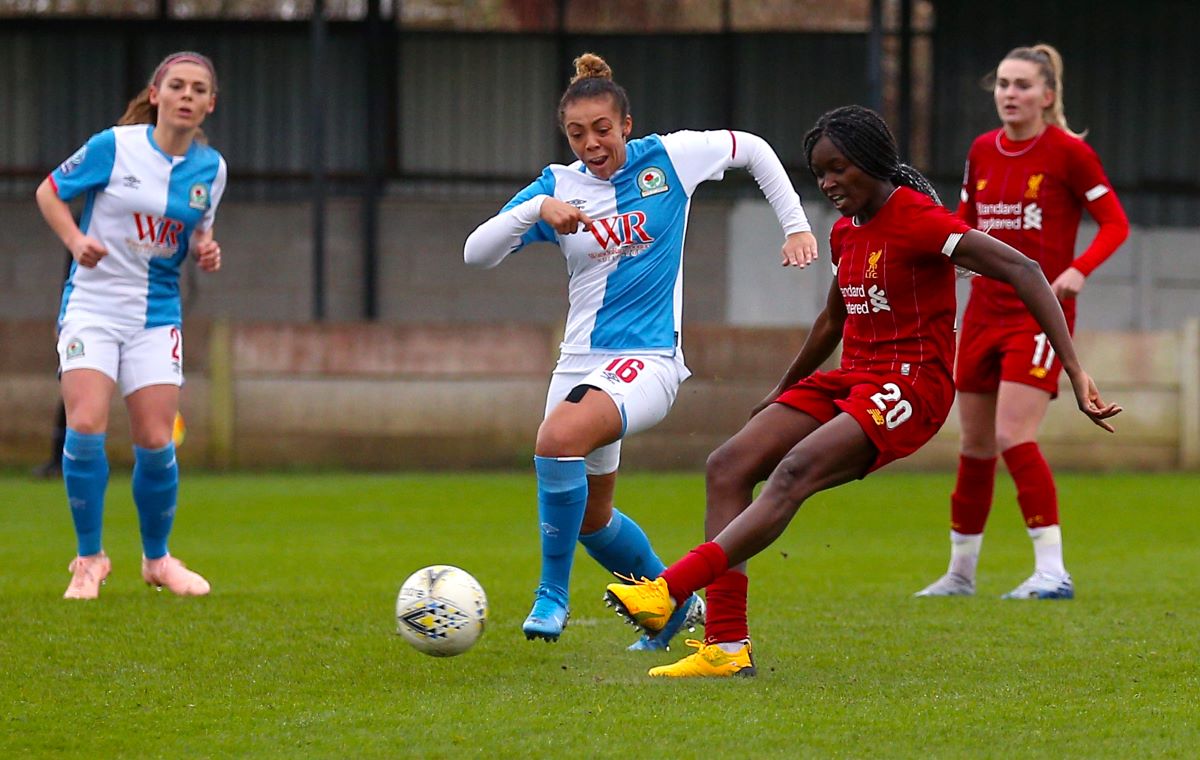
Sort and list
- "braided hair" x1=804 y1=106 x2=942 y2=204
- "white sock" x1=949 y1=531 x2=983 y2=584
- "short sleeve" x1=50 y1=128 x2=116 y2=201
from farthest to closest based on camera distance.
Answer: "white sock" x1=949 y1=531 x2=983 y2=584
"short sleeve" x1=50 y1=128 x2=116 y2=201
"braided hair" x1=804 y1=106 x2=942 y2=204

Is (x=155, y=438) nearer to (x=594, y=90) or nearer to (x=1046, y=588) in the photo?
(x=594, y=90)

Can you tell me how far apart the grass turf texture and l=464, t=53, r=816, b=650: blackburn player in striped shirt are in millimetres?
413

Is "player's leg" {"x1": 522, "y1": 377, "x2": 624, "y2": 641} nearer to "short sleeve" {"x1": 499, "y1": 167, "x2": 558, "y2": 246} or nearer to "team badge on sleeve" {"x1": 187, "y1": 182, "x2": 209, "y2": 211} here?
"short sleeve" {"x1": 499, "y1": 167, "x2": 558, "y2": 246}

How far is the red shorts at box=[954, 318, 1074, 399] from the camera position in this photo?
710 cm

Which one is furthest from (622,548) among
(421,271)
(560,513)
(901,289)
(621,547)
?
(421,271)

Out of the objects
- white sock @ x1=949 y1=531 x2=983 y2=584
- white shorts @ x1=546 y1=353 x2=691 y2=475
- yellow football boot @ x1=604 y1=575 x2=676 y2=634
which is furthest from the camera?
white sock @ x1=949 y1=531 x2=983 y2=584

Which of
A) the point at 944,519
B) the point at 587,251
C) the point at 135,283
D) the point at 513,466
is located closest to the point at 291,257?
the point at 513,466

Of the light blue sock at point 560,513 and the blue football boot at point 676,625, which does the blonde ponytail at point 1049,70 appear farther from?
the light blue sock at point 560,513

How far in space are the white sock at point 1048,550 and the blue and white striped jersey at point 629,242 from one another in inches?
87.1

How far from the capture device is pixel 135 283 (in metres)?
6.97

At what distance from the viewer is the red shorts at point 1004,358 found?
710 cm

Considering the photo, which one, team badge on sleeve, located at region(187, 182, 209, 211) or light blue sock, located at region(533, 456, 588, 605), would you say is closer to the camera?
light blue sock, located at region(533, 456, 588, 605)

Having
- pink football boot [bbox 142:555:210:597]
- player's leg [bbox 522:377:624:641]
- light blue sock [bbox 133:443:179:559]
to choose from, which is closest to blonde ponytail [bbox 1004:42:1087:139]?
player's leg [bbox 522:377:624:641]

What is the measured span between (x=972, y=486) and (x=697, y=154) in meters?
2.35
